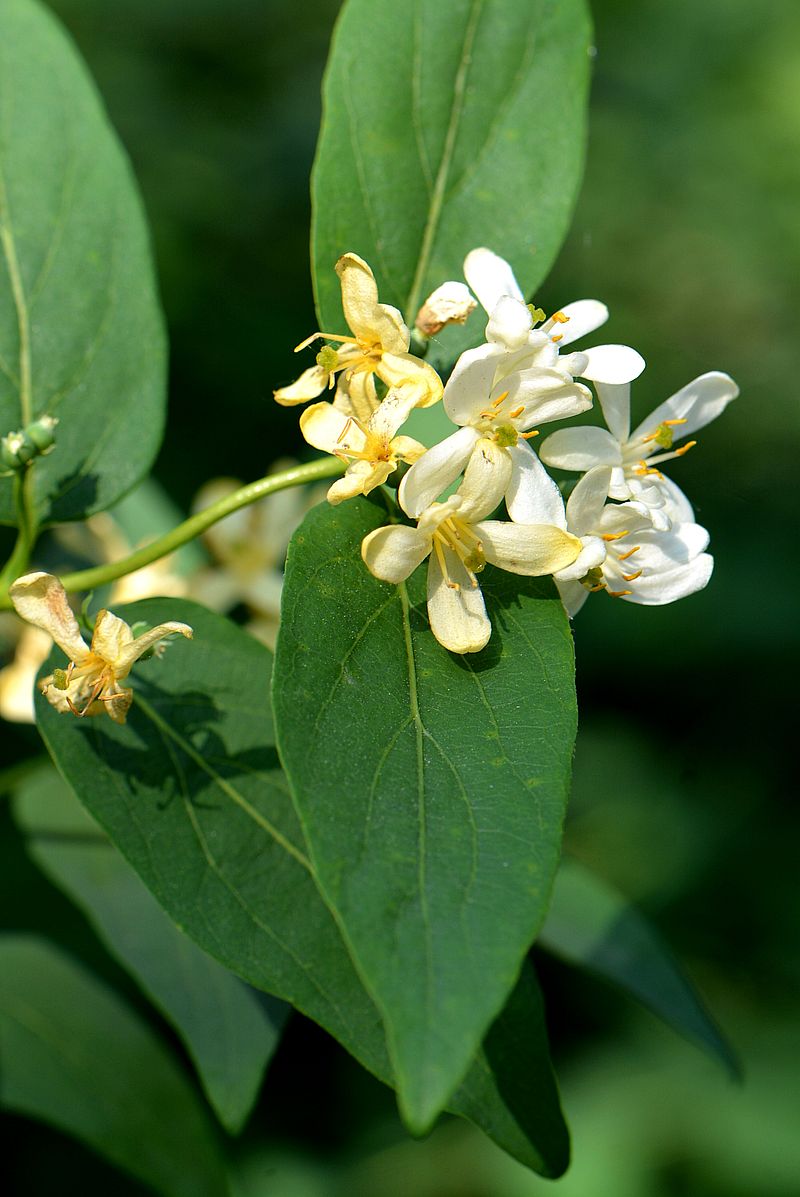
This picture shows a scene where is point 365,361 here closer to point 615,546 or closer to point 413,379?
point 413,379

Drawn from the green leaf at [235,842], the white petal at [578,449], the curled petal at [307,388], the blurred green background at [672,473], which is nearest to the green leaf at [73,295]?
the green leaf at [235,842]

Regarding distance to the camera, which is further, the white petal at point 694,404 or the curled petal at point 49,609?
the white petal at point 694,404

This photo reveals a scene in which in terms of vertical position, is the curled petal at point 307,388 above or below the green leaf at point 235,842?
above

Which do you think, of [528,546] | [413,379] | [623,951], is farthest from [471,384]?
[623,951]

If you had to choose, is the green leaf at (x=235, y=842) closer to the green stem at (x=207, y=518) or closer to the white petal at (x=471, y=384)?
the green stem at (x=207, y=518)

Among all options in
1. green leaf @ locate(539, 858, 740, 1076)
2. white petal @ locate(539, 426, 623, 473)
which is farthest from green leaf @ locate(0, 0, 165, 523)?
green leaf @ locate(539, 858, 740, 1076)

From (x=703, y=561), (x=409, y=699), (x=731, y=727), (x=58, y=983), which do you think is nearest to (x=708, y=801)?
(x=731, y=727)
